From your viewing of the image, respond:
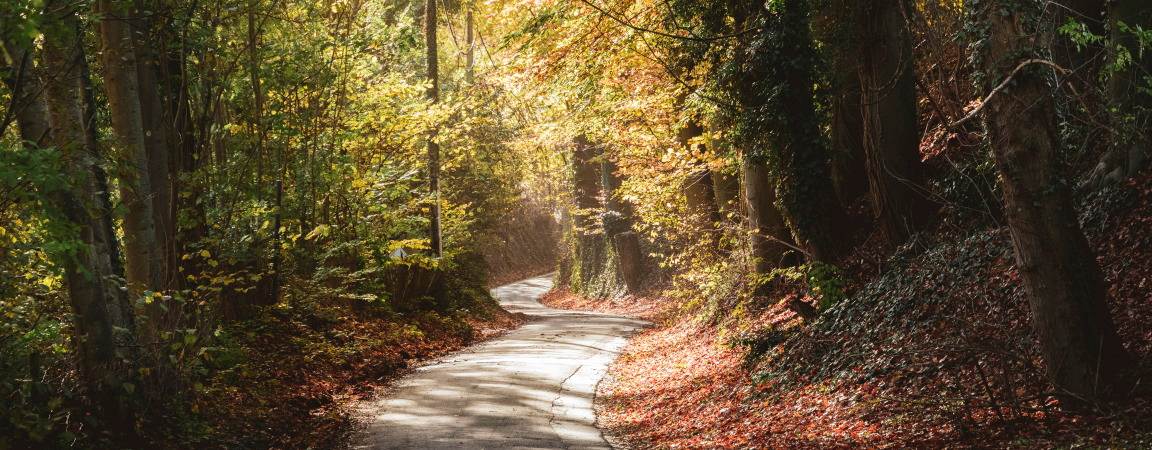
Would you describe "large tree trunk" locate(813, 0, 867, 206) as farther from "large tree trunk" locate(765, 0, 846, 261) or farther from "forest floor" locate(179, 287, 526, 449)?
"forest floor" locate(179, 287, 526, 449)

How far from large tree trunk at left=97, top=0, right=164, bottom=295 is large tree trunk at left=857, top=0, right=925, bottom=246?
28.8 feet

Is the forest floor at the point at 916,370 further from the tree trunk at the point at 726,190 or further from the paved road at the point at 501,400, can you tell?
the tree trunk at the point at 726,190

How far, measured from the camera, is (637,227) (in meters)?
19.6

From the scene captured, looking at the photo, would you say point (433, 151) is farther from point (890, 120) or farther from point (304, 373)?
point (890, 120)

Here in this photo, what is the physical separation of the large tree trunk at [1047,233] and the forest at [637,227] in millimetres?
22

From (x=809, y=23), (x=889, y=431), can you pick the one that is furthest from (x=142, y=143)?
(x=809, y=23)

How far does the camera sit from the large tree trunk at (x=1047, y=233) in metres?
6.89

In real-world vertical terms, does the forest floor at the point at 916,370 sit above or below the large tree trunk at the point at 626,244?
below

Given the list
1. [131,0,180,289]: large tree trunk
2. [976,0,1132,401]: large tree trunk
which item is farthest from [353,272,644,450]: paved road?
[976,0,1132,401]: large tree trunk

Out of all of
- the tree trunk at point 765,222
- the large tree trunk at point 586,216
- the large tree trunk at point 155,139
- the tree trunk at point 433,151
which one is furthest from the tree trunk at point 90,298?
the large tree trunk at point 586,216

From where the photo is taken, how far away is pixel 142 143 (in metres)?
9.10

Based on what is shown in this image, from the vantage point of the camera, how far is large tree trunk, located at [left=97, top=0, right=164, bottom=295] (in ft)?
29.4

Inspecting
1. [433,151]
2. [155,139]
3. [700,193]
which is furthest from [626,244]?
[155,139]

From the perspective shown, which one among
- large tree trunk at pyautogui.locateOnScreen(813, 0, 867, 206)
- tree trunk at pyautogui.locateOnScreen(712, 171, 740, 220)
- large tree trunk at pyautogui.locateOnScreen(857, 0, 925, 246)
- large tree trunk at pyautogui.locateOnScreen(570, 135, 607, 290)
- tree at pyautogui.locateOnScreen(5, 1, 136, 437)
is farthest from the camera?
large tree trunk at pyautogui.locateOnScreen(570, 135, 607, 290)
